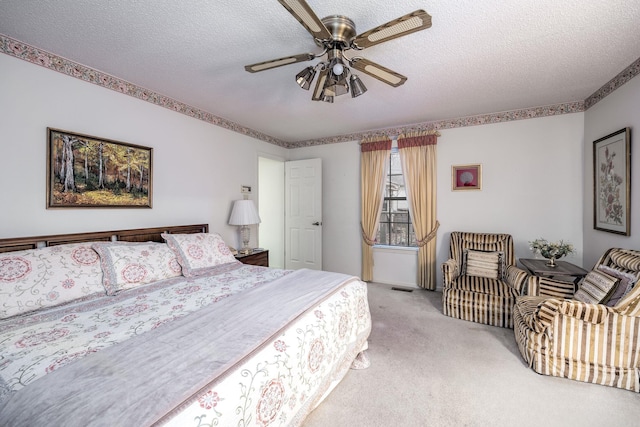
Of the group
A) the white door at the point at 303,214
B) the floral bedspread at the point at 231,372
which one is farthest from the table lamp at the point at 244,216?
the floral bedspread at the point at 231,372

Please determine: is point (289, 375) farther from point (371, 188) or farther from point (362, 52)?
point (371, 188)

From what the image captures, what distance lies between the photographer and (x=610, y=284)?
2.05 m

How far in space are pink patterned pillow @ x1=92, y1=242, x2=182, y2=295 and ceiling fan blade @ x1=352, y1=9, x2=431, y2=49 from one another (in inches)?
87.2

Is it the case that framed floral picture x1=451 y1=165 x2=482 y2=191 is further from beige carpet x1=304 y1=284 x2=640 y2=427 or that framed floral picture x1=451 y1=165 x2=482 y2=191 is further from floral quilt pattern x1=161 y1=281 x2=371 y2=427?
floral quilt pattern x1=161 y1=281 x2=371 y2=427

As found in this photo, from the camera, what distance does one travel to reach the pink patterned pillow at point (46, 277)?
1.57m

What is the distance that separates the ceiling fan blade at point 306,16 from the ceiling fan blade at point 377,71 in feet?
1.04

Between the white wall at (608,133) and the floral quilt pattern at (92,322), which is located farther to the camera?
the white wall at (608,133)

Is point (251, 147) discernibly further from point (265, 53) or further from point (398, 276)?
point (398, 276)

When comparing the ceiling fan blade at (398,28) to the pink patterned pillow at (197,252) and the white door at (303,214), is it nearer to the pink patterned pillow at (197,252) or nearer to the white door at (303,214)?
the pink patterned pillow at (197,252)

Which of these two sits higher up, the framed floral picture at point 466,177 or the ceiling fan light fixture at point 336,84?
the ceiling fan light fixture at point 336,84

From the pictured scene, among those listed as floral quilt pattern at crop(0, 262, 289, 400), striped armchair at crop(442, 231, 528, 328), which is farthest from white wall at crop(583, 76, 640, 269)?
floral quilt pattern at crop(0, 262, 289, 400)

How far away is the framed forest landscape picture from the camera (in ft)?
7.21

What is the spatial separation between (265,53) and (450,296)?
10.1 ft

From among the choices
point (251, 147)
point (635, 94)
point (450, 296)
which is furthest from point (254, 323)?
point (635, 94)
